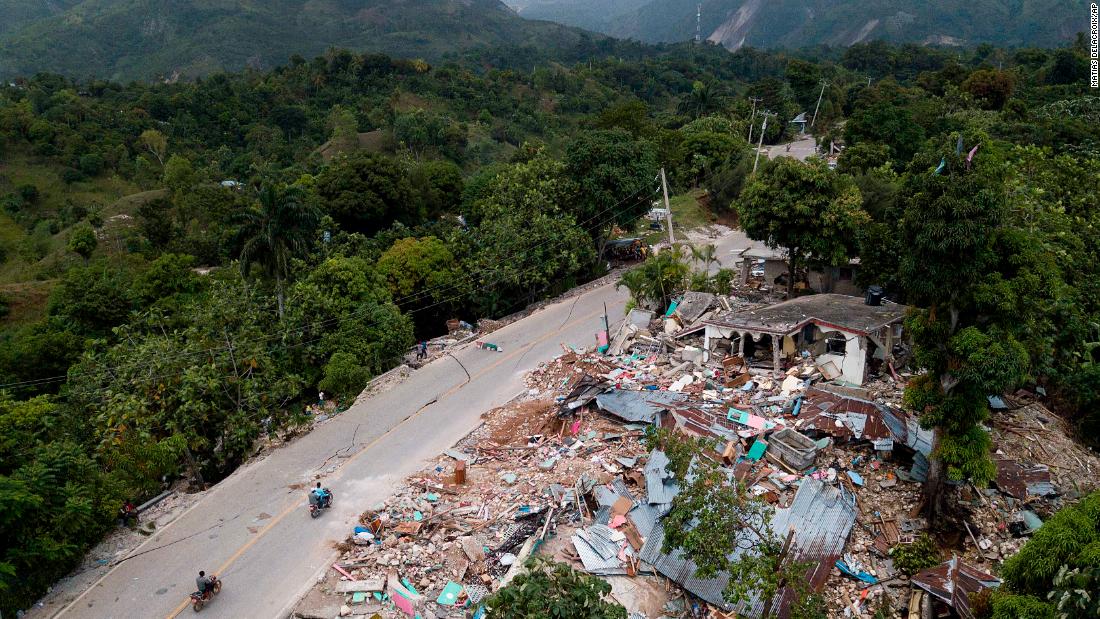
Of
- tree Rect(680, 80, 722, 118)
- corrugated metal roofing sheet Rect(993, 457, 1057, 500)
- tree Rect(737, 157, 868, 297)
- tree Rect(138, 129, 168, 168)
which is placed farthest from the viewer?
tree Rect(680, 80, 722, 118)

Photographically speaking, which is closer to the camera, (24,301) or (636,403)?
(636,403)

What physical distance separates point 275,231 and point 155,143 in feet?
161

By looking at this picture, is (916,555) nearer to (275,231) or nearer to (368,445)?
(368,445)

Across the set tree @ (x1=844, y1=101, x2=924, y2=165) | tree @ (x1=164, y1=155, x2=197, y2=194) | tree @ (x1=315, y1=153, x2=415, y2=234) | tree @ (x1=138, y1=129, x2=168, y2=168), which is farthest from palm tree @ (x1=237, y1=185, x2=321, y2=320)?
tree @ (x1=138, y1=129, x2=168, y2=168)

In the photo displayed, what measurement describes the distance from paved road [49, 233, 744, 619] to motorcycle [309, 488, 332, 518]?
0.51 feet

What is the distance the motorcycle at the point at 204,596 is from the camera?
12.6m

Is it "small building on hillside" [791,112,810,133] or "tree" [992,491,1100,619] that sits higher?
"tree" [992,491,1100,619]

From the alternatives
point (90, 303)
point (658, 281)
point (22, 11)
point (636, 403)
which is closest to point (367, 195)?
point (90, 303)

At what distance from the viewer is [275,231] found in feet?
79.1

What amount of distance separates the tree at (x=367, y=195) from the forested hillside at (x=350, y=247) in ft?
0.49

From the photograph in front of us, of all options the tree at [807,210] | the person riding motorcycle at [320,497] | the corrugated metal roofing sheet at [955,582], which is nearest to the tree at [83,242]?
the person riding motorcycle at [320,497]

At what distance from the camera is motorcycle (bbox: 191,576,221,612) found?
12.6 meters

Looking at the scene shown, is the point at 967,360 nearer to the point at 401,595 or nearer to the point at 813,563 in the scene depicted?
the point at 813,563

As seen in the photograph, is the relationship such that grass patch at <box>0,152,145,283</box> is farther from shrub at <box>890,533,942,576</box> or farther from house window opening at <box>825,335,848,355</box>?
shrub at <box>890,533,942,576</box>
